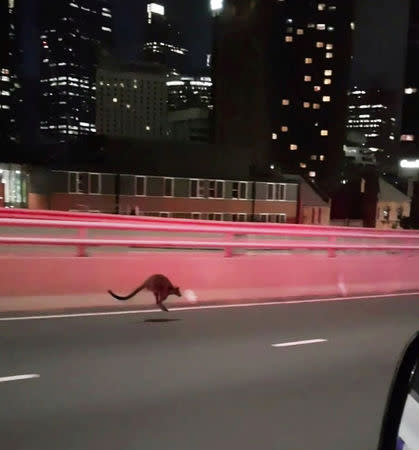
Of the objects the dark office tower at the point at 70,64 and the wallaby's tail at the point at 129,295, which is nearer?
the wallaby's tail at the point at 129,295

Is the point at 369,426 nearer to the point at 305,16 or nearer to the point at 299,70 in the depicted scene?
the point at 299,70

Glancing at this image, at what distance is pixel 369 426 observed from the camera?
4.98 metres

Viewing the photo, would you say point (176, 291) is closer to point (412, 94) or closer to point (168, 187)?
point (168, 187)

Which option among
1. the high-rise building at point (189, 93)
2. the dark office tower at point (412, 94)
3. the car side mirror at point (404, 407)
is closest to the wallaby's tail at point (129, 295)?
the car side mirror at point (404, 407)

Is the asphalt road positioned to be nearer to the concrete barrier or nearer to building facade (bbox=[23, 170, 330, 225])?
the concrete barrier

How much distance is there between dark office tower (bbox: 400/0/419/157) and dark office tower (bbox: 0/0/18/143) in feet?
171

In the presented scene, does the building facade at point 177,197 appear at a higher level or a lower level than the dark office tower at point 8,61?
lower

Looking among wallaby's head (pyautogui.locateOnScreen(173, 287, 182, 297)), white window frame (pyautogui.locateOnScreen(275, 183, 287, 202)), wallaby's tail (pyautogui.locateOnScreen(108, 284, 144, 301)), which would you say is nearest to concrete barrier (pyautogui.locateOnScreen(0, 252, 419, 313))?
wallaby's tail (pyautogui.locateOnScreen(108, 284, 144, 301))

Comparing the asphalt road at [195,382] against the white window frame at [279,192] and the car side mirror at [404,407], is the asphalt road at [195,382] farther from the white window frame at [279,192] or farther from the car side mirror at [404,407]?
the white window frame at [279,192]

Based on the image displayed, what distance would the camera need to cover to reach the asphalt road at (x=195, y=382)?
4565mm

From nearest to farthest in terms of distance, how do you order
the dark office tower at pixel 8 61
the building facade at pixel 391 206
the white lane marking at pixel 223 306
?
the white lane marking at pixel 223 306 → the building facade at pixel 391 206 → the dark office tower at pixel 8 61

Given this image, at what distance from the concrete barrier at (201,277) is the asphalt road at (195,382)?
0.83 m

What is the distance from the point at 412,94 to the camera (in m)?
86.5

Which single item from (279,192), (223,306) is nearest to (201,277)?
(223,306)
